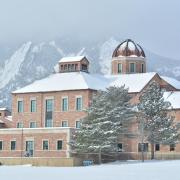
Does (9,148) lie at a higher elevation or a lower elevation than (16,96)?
lower

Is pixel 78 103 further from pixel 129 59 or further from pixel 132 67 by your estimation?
pixel 129 59

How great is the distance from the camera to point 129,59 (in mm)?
103500

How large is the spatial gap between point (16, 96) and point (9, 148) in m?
11.0

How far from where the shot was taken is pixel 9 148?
8738 cm

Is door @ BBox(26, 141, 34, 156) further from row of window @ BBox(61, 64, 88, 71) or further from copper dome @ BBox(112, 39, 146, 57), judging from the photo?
copper dome @ BBox(112, 39, 146, 57)

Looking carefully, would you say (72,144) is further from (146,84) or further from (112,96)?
(146,84)

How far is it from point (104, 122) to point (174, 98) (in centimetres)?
1748

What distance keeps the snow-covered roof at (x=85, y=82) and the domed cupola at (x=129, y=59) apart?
5.53 metres

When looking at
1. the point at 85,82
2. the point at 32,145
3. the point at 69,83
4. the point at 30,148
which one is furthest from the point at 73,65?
the point at 30,148

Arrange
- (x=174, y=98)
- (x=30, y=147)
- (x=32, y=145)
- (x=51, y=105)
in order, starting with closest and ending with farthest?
(x=32, y=145), (x=30, y=147), (x=174, y=98), (x=51, y=105)

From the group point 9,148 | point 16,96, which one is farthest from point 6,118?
point 9,148

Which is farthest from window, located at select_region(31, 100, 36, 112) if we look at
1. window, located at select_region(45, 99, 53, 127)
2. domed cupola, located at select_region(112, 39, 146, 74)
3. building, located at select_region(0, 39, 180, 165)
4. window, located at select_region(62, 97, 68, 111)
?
domed cupola, located at select_region(112, 39, 146, 74)

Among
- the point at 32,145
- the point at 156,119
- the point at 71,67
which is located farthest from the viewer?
the point at 71,67

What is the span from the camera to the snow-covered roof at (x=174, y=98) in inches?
3458
